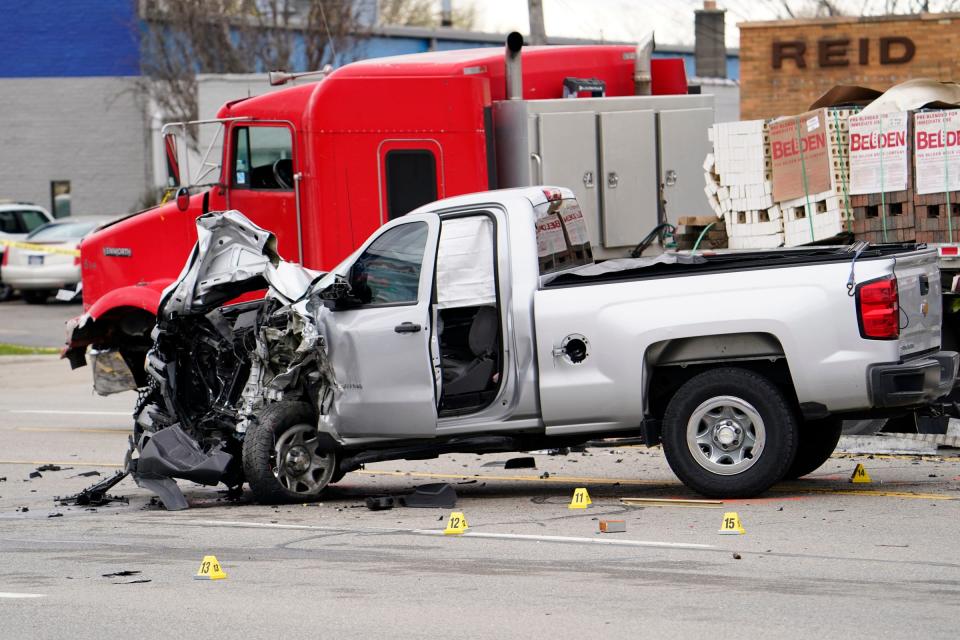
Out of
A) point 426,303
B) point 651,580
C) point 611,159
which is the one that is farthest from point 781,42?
point 651,580

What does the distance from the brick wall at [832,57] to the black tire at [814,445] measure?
16539 millimetres

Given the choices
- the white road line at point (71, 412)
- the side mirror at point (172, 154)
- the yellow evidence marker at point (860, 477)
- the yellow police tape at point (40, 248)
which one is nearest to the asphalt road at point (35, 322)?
the yellow police tape at point (40, 248)

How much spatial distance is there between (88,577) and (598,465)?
494 centimetres

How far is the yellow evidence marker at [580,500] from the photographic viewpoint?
373 inches

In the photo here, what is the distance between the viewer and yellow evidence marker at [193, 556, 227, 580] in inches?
300

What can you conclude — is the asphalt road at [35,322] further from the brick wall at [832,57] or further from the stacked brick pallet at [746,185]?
the stacked brick pallet at [746,185]

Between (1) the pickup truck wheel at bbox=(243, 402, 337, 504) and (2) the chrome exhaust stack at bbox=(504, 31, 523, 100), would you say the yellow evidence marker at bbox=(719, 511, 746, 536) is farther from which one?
(2) the chrome exhaust stack at bbox=(504, 31, 523, 100)

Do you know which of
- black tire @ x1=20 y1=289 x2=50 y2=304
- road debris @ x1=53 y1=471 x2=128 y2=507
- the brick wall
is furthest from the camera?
black tire @ x1=20 y1=289 x2=50 y2=304

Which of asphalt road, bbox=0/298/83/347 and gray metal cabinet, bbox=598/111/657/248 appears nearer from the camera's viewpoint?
gray metal cabinet, bbox=598/111/657/248

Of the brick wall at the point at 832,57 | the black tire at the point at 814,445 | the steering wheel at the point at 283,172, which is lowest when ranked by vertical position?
the black tire at the point at 814,445

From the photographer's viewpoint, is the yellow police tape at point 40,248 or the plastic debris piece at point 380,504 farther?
the yellow police tape at point 40,248

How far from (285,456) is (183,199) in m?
4.99

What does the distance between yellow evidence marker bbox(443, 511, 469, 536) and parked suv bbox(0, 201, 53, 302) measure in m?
24.3

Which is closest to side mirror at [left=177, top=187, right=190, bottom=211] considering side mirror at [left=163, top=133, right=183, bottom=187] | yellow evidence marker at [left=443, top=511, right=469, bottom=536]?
side mirror at [left=163, top=133, right=183, bottom=187]
